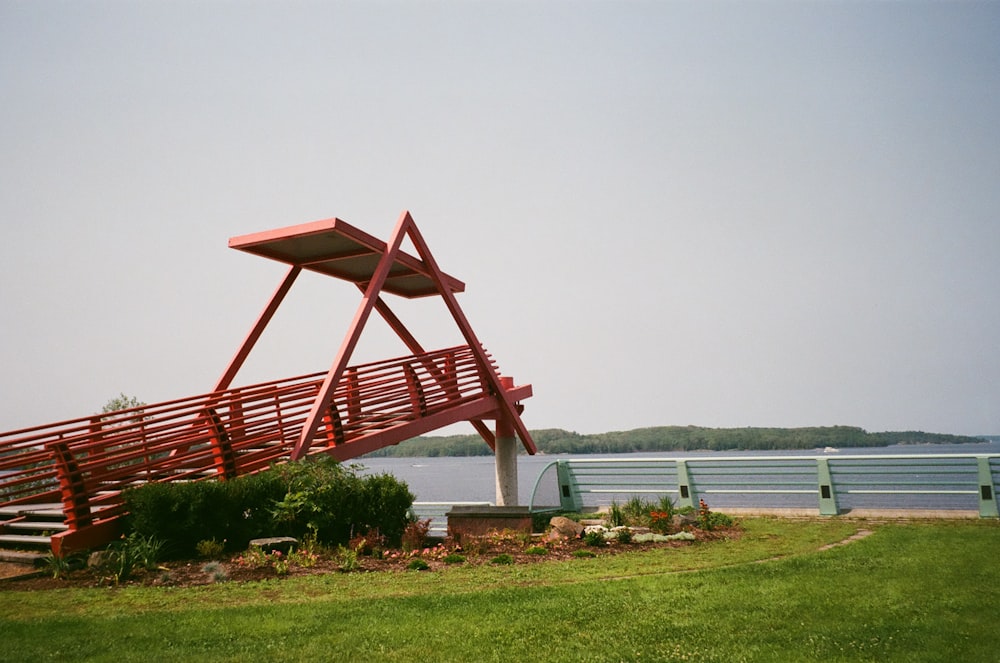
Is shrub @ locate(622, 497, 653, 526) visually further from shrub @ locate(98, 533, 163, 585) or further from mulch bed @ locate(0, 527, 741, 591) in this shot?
shrub @ locate(98, 533, 163, 585)

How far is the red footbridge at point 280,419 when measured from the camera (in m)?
11.5

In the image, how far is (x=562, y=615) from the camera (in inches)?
284

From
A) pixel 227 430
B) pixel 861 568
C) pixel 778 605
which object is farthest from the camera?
pixel 227 430

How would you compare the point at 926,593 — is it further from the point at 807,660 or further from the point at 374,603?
the point at 374,603

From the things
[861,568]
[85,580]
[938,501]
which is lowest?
[938,501]

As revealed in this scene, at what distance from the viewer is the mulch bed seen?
31.8 feet

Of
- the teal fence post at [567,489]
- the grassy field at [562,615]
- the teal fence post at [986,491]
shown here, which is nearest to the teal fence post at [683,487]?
the teal fence post at [567,489]

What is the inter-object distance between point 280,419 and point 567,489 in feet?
27.0

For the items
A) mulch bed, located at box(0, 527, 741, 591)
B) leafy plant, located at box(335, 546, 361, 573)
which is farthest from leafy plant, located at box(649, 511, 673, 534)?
leafy plant, located at box(335, 546, 361, 573)

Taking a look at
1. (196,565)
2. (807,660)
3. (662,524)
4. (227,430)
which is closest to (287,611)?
(196,565)

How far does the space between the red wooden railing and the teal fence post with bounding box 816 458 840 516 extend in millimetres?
8299

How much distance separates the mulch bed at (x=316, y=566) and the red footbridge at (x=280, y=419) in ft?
2.89

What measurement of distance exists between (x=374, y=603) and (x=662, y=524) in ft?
23.6

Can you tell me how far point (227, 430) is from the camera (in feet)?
43.1
